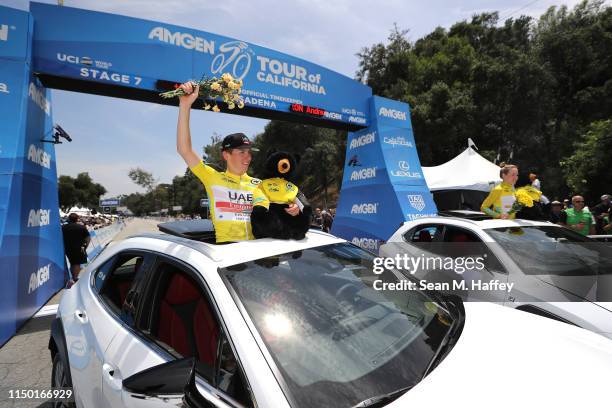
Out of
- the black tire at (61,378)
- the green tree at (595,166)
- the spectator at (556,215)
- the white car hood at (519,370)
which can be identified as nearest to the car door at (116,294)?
the black tire at (61,378)

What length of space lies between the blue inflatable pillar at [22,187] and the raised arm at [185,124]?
153 inches

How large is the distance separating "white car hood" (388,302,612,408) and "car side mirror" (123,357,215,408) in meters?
0.74

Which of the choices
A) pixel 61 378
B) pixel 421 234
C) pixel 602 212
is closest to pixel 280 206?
pixel 61 378

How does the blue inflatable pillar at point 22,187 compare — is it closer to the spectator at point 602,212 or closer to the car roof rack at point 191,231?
the car roof rack at point 191,231

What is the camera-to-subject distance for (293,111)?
920 centimetres

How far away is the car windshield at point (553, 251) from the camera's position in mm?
3354

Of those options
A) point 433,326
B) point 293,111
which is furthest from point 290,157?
point 293,111

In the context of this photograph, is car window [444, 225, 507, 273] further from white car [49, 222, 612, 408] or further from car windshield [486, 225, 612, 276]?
white car [49, 222, 612, 408]

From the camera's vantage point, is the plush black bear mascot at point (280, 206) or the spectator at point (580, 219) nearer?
the plush black bear mascot at point (280, 206)

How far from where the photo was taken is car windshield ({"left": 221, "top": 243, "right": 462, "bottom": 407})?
1.32 meters

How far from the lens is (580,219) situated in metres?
7.00

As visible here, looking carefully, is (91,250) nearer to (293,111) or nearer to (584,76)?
(293,111)

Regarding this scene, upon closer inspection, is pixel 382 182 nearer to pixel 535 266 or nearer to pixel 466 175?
pixel 466 175

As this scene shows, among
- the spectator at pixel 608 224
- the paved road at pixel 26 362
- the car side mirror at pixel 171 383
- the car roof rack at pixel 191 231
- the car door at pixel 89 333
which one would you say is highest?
the spectator at pixel 608 224
